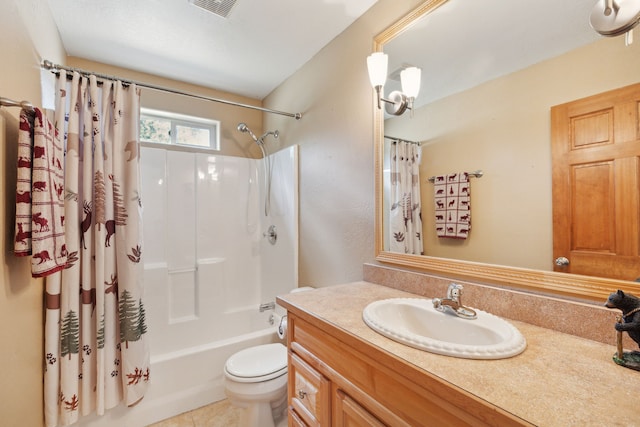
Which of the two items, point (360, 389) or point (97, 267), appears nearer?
point (360, 389)

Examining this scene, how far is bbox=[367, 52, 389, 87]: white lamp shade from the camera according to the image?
1354mm

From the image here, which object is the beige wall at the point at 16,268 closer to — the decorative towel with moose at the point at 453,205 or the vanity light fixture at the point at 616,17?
the decorative towel with moose at the point at 453,205

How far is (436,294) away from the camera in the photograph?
1.18 m

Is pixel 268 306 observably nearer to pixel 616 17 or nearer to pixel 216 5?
pixel 216 5

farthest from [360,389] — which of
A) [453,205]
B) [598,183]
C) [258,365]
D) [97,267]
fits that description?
[97,267]

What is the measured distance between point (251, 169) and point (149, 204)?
93 centimetres

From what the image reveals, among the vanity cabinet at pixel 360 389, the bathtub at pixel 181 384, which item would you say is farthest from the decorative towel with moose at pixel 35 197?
the bathtub at pixel 181 384

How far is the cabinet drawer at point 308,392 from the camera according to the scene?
942mm

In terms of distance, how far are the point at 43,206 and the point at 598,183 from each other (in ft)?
6.05

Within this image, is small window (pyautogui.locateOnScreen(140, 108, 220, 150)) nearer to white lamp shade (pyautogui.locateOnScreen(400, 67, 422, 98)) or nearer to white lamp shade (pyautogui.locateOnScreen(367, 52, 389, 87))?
white lamp shade (pyautogui.locateOnScreen(367, 52, 389, 87))

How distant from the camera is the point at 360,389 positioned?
0.81m

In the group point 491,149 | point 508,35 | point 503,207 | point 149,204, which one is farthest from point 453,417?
point 149,204

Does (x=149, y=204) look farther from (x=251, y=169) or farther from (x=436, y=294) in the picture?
(x=436, y=294)

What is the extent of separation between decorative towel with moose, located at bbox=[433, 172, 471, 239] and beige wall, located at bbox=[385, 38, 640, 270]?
3cm
